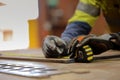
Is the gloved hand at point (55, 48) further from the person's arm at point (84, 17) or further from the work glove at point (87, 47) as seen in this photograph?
the person's arm at point (84, 17)

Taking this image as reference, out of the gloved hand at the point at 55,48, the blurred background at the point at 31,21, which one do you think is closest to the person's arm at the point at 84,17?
the blurred background at the point at 31,21

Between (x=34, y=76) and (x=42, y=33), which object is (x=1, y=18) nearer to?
(x=42, y=33)

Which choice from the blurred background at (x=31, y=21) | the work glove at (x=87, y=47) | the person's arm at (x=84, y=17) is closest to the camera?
the work glove at (x=87, y=47)

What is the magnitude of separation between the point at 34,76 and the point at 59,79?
5 cm

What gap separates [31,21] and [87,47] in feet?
3.02

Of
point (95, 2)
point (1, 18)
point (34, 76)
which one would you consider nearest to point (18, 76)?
point (34, 76)

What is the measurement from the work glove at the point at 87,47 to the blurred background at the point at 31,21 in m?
0.70

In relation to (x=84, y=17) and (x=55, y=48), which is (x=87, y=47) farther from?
(x=84, y=17)

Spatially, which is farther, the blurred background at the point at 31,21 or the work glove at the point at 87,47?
the blurred background at the point at 31,21

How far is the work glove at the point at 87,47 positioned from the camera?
0.79 m

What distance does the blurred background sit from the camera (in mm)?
1560

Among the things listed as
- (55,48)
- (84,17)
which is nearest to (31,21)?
(84,17)

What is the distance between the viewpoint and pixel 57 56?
88cm

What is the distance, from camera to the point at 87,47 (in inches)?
31.5
